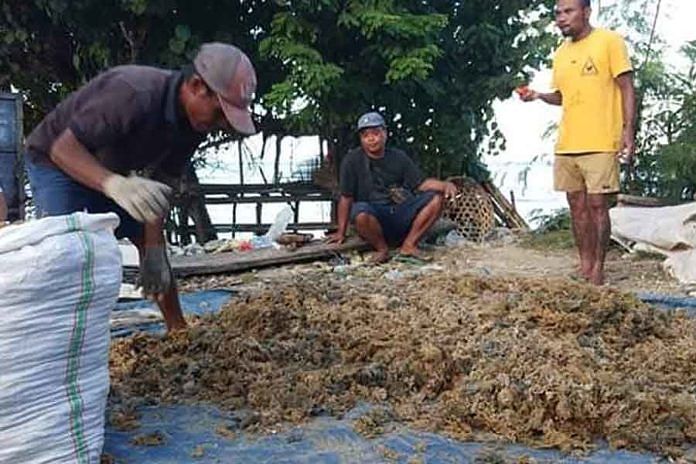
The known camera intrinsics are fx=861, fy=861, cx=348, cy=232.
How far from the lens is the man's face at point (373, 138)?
5.28m

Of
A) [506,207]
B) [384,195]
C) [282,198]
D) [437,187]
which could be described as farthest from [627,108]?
[282,198]

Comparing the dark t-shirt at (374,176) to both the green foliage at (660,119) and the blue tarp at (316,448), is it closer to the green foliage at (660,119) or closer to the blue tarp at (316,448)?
the green foliage at (660,119)

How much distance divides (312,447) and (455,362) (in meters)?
0.52

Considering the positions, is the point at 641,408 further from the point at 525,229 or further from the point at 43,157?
the point at 525,229

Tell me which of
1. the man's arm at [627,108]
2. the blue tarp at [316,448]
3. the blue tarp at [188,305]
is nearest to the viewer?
the blue tarp at [316,448]

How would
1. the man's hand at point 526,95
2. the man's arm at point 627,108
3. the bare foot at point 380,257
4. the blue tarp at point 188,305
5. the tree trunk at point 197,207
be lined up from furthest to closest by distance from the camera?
the tree trunk at point 197,207
the bare foot at point 380,257
the man's hand at point 526,95
the man's arm at point 627,108
the blue tarp at point 188,305

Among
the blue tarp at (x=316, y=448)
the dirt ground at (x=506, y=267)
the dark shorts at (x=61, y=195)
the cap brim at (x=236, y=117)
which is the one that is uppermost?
the cap brim at (x=236, y=117)

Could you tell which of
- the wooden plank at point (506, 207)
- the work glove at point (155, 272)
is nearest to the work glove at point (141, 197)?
the work glove at point (155, 272)

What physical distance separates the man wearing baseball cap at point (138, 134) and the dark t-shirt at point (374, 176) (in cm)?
288

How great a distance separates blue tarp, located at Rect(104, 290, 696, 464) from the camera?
1.70 meters

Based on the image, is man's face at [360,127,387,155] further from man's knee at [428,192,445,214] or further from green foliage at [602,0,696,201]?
green foliage at [602,0,696,201]

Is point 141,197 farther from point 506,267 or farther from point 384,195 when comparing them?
point 384,195

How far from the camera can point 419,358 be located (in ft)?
7.09

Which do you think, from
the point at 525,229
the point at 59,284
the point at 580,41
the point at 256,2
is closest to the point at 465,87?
the point at 525,229
